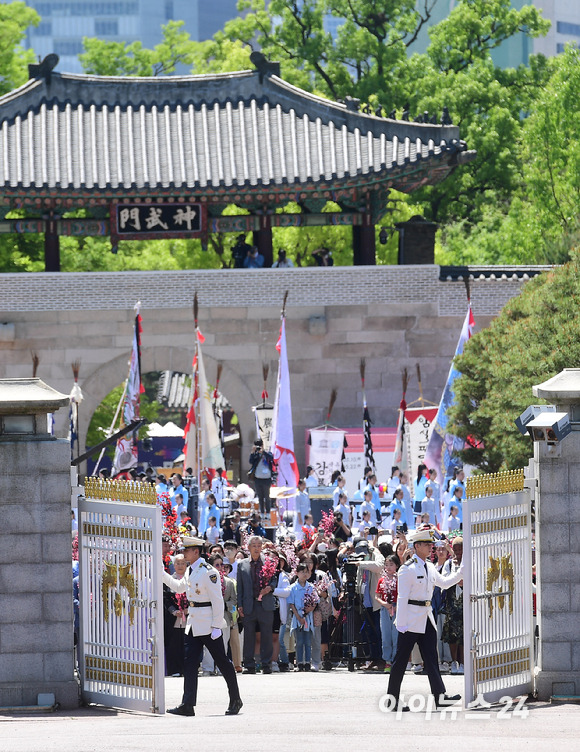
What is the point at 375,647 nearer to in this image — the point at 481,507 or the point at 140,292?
the point at 481,507

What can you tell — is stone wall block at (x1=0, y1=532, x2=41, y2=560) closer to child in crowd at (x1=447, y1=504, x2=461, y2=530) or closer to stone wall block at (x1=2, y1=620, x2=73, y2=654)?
stone wall block at (x1=2, y1=620, x2=73, y2=654)

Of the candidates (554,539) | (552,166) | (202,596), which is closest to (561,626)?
(554,539)

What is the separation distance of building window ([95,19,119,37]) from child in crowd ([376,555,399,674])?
161m

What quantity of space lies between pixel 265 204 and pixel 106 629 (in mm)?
20220

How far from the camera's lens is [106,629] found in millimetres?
12383

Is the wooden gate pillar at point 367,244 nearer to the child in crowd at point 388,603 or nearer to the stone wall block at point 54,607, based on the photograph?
the child in crowd at point 388,603

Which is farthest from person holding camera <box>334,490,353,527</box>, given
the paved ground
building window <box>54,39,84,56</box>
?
building window <box>54,39,84,56</box>

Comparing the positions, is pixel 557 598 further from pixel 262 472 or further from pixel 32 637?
pixel 262 472

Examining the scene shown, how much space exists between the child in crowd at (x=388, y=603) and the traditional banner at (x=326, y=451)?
12614mm

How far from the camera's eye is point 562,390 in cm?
1222

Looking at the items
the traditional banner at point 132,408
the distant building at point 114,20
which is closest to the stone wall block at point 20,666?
the traditional banner at point 132,408

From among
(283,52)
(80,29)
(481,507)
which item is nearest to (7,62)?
(283,52)

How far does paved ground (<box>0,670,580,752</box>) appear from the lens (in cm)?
1041

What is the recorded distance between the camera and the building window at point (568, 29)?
7400 centimetres
